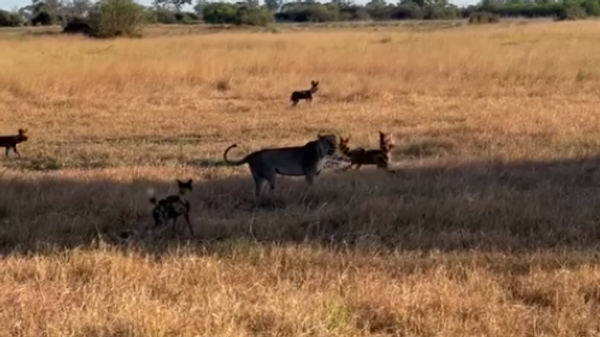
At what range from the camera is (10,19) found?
256 ft

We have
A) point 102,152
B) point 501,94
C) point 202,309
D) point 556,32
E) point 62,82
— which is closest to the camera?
point 202,309

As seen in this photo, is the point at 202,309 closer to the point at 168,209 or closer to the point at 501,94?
the point at 168,209

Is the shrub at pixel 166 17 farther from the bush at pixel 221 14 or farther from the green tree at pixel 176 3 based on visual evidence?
the green tree at pixel 176 3

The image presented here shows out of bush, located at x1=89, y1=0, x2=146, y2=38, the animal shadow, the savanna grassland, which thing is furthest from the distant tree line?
the animal shadow

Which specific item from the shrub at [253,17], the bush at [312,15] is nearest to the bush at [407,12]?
the bush at [312,15]

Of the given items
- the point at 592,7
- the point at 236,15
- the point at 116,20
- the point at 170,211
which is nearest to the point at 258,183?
the point at 170,211

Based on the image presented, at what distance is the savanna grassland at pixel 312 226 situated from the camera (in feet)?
16.7

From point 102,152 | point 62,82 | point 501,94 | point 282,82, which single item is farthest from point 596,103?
point 62,82

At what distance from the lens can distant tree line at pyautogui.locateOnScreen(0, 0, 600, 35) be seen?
163ft

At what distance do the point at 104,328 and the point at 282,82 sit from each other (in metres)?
18.2

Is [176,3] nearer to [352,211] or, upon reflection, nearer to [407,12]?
[407,12]

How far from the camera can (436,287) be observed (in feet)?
18.1

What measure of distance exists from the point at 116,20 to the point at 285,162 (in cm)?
4117

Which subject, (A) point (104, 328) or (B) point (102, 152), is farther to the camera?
(B) point (102, 152)
